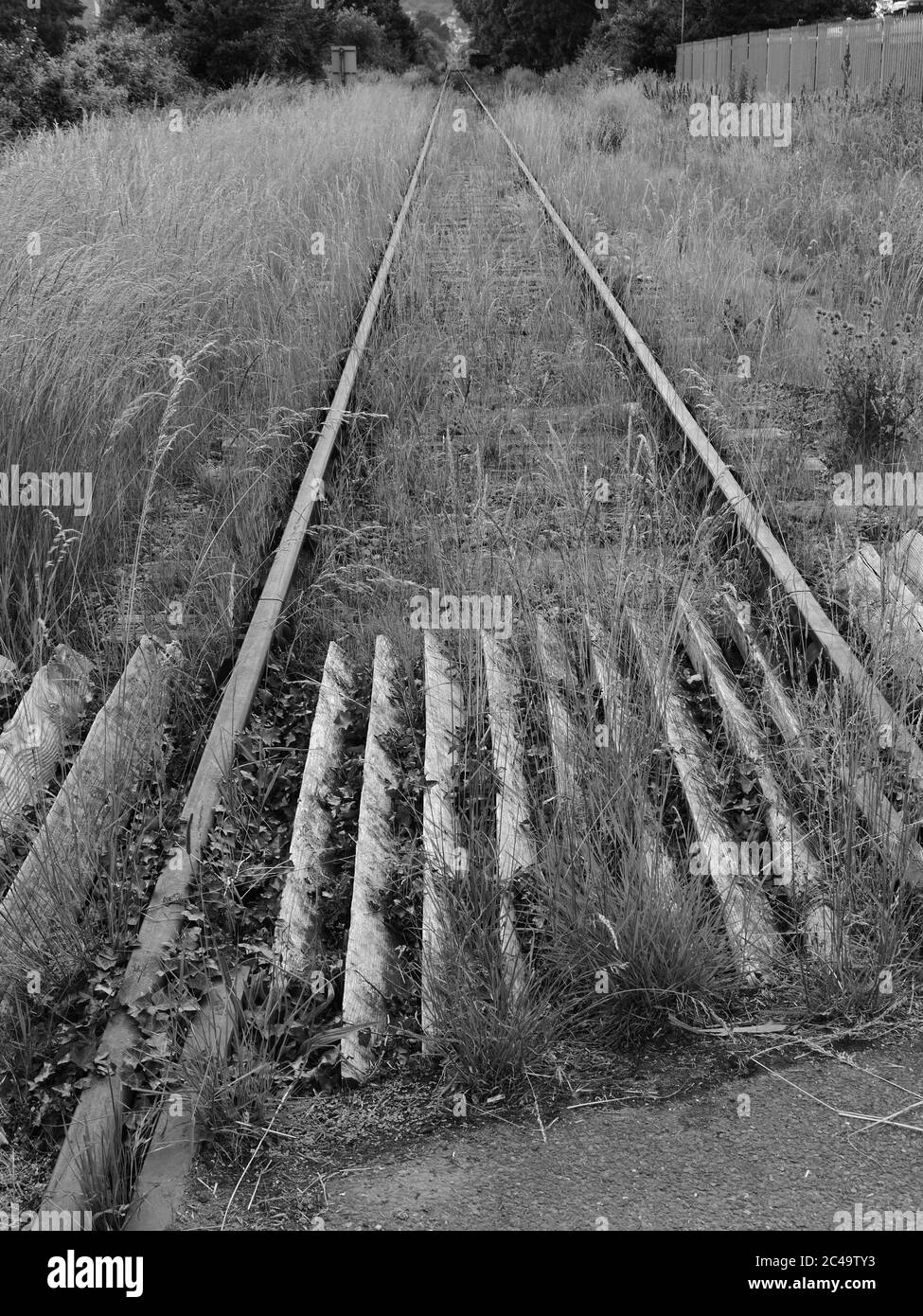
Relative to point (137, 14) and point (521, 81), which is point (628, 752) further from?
point (521, 81)

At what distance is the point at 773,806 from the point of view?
2.93 m

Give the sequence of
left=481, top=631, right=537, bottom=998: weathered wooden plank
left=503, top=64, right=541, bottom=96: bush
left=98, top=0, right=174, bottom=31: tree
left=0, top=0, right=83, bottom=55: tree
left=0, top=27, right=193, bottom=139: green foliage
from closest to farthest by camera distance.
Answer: left=481, top=631, right=537, bottom=998: weathered wooden plank → left=0, top=27, right=193, bottom=139: green foliage → left=0, top=0, right=83, bottom=55: tree → left=98, top=0, right=174, bottom=31: tree → left=503, top=64, right=541, bottom=96: bush

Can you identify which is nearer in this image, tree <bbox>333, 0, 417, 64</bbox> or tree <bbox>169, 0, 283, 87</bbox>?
tree <bbox>169, 0, 283, 87</bbox>

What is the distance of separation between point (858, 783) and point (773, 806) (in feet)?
0.71

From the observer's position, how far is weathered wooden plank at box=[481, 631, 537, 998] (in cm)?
253

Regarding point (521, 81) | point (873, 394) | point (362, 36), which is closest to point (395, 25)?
point (362, 36)

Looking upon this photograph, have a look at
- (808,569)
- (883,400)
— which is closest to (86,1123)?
(808,569)

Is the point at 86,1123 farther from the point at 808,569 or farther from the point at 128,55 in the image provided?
the point at 128,55

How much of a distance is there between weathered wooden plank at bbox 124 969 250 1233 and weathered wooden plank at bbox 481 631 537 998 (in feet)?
1.92

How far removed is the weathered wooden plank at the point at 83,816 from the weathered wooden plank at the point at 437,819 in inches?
29.6

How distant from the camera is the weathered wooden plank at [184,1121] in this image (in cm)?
191

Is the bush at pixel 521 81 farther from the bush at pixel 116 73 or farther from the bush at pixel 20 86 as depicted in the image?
the bush at pixel 20 86

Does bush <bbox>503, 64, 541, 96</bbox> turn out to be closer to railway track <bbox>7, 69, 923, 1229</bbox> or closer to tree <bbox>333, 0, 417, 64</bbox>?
tree <bbox>333, 0, 417, 64</bbox>

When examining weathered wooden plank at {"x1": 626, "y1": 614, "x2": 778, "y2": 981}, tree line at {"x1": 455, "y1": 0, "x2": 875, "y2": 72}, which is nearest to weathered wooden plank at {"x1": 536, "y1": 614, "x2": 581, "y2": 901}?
weathered wooden plank at {"x1": 626, "y1": 614, "x2": 778, "y2": 981}
